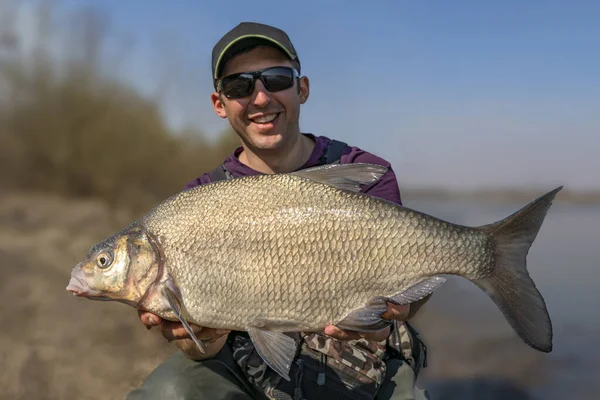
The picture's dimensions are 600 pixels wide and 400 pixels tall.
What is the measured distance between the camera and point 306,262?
1933 mm

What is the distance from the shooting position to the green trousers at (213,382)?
2459 millimetres

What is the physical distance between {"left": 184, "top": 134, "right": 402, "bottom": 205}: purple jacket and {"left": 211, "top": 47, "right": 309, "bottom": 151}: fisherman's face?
0.19 m

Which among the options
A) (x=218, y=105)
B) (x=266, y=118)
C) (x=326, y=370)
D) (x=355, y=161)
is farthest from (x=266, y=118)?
(x=326, y=370)

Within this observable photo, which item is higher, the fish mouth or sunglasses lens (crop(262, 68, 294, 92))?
sunglasses lens (crop(262, 68, 294, 92))

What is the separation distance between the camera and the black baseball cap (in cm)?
259

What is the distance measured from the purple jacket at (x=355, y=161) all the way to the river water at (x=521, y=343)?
2.19 metres

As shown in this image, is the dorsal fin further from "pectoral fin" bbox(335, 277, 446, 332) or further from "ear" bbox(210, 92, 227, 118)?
"ear" bbox(210, 92, 227, 118)

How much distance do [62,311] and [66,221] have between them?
2.76 m

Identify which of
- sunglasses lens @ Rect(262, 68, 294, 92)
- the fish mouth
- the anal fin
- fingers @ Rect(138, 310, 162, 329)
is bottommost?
fingers @ Rect(138, 310, 162, 329)

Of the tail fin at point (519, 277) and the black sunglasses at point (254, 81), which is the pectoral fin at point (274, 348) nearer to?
the tail fin at point (519, 277)

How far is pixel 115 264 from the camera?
2.00 meters

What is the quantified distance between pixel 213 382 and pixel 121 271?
0.87 metres

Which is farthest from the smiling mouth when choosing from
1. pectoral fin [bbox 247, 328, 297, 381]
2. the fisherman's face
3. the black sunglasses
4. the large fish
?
pectoral fin [bbox 247, 328, 297, 381]

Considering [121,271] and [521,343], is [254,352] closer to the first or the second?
[121,271]
